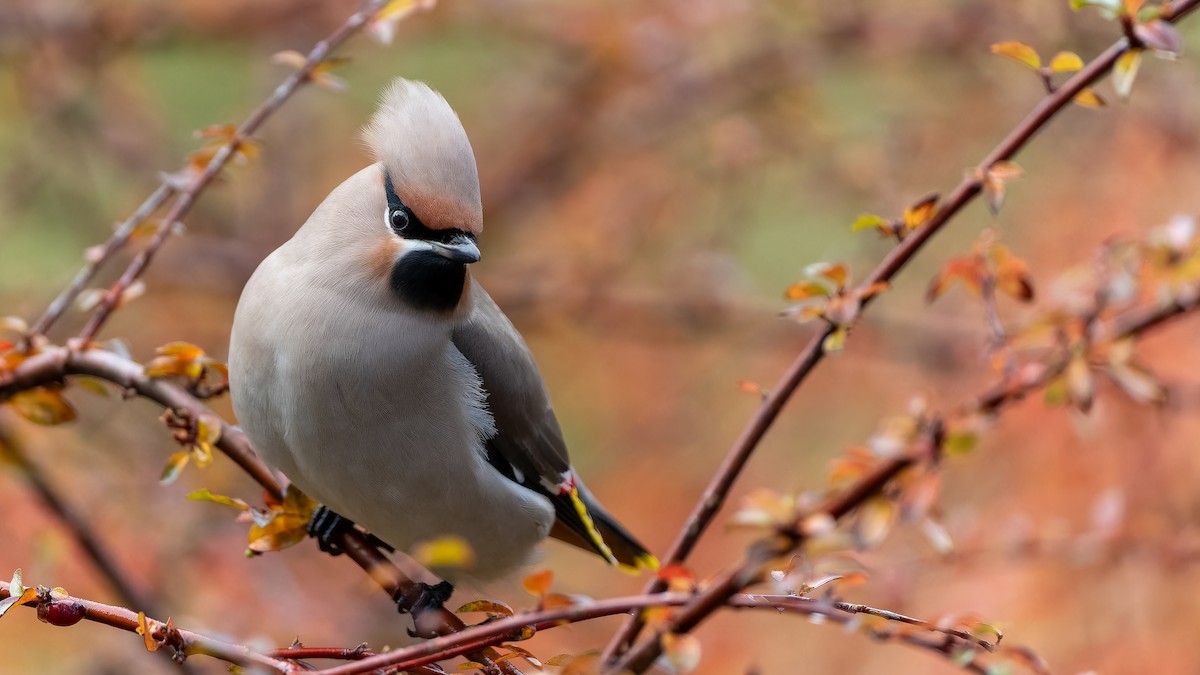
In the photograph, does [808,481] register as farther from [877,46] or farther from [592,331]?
[877,46]

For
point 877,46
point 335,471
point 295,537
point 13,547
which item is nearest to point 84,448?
point 13,547

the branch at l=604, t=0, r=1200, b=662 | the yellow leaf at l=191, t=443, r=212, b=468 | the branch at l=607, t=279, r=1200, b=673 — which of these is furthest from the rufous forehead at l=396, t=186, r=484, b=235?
the branch at l=607, t=279, r=1200, b=673

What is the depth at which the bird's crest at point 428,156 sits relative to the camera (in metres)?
2.61

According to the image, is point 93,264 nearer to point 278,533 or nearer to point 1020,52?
point 278,533

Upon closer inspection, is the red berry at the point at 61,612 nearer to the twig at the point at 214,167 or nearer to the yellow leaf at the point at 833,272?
the twig at the point at 214,167

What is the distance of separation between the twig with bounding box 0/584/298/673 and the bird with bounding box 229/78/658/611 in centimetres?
109

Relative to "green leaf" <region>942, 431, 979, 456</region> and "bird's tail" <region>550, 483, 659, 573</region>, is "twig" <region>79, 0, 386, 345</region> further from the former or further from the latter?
"green leaf" <region>942, 431, 979, 456</region>

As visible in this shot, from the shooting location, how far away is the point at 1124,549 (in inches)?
122

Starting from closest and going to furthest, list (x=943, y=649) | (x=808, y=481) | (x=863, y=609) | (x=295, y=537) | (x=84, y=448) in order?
(x=943, y=649), (x=863, y=609), (x=295, y=537), (x=84, y=448), (x=808, y=481)

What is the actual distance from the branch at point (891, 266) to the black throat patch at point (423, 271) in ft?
3.20

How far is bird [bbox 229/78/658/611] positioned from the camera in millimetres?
2736

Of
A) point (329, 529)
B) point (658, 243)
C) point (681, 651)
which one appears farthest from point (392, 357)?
point (658, 243)

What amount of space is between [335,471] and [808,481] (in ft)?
10.5

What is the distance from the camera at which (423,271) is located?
290 centimetres
